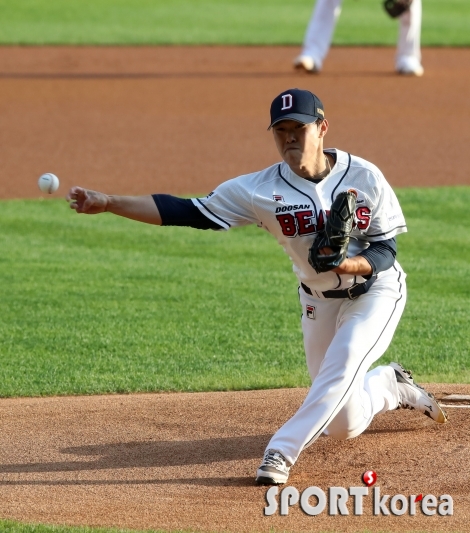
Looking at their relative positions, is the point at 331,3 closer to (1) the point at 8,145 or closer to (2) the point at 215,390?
(1) the point at 8,145

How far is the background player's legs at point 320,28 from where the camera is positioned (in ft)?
50.8

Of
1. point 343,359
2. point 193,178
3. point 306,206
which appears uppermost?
point 193,178

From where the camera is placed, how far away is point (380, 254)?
457 centimetres

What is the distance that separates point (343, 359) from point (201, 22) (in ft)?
60.5

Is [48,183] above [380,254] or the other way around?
above

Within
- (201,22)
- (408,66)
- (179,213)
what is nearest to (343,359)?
(179,213)

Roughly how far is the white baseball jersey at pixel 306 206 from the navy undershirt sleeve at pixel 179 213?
29 millimetres

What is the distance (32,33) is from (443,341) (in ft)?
48.9

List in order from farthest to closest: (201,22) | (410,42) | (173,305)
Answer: (201,22) < (410,42) < (173,305)

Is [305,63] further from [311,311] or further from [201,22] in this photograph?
[311,311]

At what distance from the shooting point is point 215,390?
598cm

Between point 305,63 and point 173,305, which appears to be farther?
point 305,63

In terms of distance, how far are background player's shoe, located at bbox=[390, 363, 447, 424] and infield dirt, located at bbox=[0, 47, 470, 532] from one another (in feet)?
0.31

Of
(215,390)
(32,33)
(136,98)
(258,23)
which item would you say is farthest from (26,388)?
(258,23)
